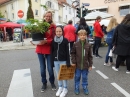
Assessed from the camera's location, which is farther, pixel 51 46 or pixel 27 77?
pixel 27 77

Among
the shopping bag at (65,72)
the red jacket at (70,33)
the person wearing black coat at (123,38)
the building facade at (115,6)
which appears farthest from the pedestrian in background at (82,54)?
the building facade at (115,6)

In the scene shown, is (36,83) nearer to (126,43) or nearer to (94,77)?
(94,77)

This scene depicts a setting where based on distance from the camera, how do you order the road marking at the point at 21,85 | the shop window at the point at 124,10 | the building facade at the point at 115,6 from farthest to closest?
the building facade at the point at 115,6 → the shop window at the point at 124,10 → the road marking at the point at 21,85

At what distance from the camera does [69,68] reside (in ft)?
14.0

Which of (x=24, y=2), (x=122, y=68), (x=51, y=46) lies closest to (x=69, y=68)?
(x=51, y=46)

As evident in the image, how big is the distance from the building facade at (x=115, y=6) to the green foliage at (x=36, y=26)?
76.5ft

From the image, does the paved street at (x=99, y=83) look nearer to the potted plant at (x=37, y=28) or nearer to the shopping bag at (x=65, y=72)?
the shopping bag at (x=65, y=72)

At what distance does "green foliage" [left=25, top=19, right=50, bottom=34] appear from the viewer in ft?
13.7

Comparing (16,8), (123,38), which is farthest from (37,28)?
(16,8)

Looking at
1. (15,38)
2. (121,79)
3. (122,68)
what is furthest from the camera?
(15,38)

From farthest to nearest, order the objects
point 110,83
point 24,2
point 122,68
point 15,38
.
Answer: point 24,2 < point 15,38 < point 122,68 < point 110,83

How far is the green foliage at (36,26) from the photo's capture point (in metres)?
4.17

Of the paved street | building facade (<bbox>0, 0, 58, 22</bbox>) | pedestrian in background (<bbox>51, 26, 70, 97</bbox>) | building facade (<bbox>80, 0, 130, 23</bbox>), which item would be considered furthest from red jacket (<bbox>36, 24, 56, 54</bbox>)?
building facade (<bbox>0, 0, 58, 22</bbox>)

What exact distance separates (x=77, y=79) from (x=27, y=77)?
2.15 metres
